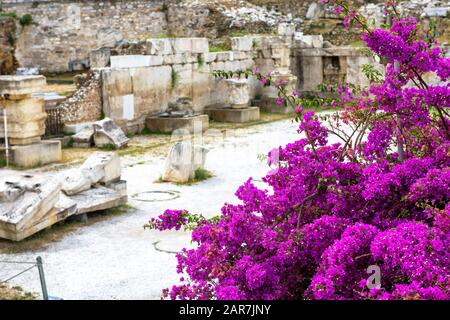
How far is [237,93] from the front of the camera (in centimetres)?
1728

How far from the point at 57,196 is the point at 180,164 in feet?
9.43

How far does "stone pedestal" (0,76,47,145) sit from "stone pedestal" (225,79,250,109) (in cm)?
590

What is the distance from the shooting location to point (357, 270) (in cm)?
376

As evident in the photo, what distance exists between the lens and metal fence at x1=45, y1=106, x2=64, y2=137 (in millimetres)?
13887

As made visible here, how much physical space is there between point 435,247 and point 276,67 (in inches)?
625

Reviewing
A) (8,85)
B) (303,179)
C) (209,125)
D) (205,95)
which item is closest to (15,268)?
(303,179)

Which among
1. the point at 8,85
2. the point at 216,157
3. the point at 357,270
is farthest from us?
the point at 216,157

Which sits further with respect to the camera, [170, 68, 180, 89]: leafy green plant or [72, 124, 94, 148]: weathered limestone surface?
[170, 68, 180, 89]: leafy green plant

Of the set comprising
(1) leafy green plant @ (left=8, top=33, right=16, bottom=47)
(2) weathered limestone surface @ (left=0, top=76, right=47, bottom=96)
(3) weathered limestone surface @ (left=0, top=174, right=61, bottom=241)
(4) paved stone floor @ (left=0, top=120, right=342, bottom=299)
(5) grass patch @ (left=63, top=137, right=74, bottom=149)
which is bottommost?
(4) paved stone floor @ (left=0, top=120, right=342, bottom=299)

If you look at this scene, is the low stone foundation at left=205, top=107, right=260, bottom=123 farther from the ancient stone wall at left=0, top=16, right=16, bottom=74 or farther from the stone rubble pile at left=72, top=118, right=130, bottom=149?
the ancient stone wall at left=0, top=16, right=16, bottom=74

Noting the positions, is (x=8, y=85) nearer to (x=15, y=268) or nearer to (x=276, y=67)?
(x=15, y=268)

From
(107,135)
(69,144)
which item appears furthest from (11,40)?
(107,135)

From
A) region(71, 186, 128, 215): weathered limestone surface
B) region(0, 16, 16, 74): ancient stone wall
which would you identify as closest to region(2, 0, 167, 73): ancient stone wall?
region(0, 16, 16, 74): ancient stone wall

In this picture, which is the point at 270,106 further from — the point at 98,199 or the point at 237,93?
the point at 98,199
